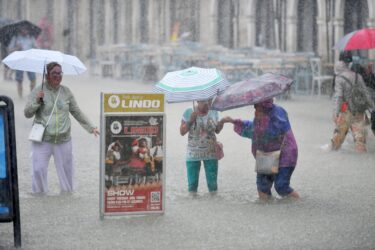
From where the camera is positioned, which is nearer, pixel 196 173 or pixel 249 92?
pixel 249 92

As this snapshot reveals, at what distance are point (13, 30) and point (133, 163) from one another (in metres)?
12.9

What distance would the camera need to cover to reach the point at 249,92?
25.0 feet

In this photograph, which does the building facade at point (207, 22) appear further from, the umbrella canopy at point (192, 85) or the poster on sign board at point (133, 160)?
the poster on sign board at point (133, 160)

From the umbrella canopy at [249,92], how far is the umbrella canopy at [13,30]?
1211cm

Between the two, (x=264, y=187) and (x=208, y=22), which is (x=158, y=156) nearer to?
(x=264, y=187)

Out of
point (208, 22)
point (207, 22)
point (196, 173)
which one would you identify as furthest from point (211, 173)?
point (207, 22)

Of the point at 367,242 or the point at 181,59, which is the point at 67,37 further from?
the point at 367,242

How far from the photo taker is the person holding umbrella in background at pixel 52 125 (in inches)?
321

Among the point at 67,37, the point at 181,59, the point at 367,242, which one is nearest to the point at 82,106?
the point at 181,59

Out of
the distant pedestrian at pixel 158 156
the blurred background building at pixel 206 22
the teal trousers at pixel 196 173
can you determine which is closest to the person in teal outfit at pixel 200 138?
the teal trousers at pixel 196 173

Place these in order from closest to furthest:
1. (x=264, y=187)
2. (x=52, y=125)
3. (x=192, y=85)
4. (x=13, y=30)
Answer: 1. (x=192, y=85)
2. (x=264, y=187)
3. (x=52, y=125)
4. (x=13, y=30)

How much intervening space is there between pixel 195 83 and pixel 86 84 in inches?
716

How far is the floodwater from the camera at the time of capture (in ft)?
20.8

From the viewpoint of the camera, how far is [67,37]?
135 feet
